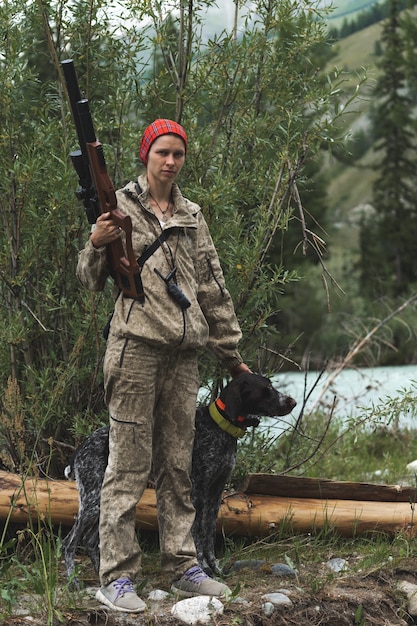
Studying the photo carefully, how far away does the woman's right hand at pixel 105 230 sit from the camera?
4.41 meters

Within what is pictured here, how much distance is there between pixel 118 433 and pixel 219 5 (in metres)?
3.02

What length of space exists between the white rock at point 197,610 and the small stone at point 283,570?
78 centimetres

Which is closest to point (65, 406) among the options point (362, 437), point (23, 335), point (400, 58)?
point (23, 335)

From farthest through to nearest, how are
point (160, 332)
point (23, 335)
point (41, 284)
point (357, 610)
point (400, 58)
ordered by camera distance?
1. point (400, 58)
2. point (41, 284)
3. point (23, 335)
4. point (357, 610)
5. point (160, 332)

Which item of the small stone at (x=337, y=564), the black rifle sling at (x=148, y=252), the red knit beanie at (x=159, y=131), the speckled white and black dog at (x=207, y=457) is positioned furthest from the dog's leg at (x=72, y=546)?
the red knit beanie at (x=159, y=131)

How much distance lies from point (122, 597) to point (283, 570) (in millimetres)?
1180

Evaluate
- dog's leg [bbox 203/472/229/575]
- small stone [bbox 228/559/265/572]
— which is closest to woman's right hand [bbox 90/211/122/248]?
dog's leg [bbox 203/472/229/575]

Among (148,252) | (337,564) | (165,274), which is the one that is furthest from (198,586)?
(148,252)

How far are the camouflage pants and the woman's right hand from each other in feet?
1.80

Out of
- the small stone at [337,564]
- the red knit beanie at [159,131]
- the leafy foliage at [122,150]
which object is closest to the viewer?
the red knit beanie at [159,131]

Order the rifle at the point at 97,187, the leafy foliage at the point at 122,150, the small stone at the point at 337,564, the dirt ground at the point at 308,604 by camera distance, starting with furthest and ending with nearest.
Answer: the leafy foliage at the point at 122,150
the small stone at the point at 337,564
the dirt ground at the point at 308,604
the rifle at the point at 97,187

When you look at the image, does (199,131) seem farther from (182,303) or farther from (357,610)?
(357,610)

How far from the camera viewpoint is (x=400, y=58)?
3120 cm

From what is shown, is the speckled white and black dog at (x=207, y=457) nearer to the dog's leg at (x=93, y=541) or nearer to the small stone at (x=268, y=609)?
the dog's leg at (x=93, y=541)
